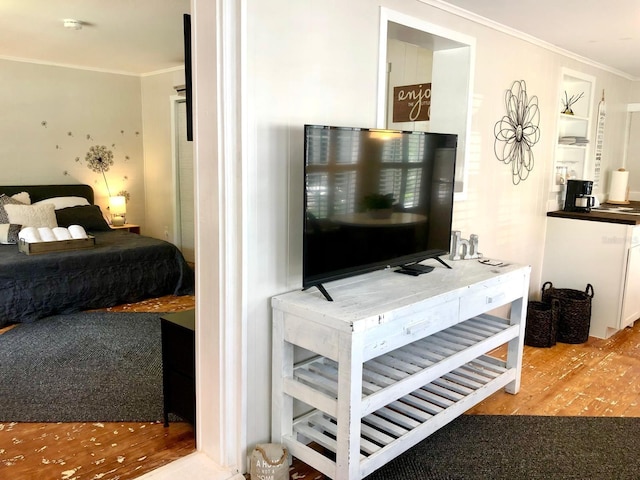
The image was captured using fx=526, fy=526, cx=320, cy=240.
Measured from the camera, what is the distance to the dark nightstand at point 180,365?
2.33 meters

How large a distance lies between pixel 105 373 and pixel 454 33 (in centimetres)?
284

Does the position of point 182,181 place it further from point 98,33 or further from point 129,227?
point 98,33

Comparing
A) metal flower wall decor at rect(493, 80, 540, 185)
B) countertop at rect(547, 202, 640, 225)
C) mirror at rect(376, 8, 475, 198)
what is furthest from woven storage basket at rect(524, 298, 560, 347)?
mirror at rect(376, 8, 475, 198)

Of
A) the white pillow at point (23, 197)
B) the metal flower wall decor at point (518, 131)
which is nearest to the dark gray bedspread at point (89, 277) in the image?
the white pillow at point (23, 197)

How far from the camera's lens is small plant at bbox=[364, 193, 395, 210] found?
231 cm

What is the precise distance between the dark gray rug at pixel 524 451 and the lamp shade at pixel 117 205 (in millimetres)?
4779

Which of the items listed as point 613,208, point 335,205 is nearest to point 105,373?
point 335,205

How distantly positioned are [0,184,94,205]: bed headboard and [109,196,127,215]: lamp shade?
0.75ft

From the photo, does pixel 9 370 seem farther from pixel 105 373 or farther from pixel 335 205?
pixel 335 205

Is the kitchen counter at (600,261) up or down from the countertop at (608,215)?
down

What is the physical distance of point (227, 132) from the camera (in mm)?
1950

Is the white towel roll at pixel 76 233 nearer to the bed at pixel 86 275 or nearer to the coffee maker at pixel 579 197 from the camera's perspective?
the bed at pixel 86 275

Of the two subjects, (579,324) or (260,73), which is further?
(579,324)

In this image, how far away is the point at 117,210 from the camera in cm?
612
